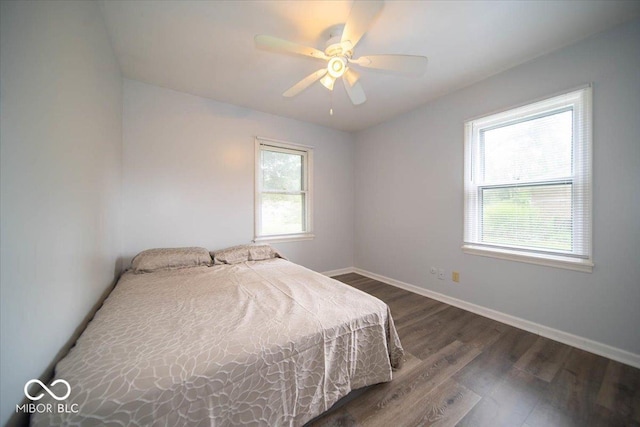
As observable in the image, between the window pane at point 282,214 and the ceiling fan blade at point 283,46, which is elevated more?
the ceiling fan blade at point 283,46

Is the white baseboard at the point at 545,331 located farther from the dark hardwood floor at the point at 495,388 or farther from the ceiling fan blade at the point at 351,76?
the ceiling fan blade at the point at 351,76

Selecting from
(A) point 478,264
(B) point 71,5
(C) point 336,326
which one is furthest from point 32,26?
(A) point 478,264

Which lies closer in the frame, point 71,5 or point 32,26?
point 32,26

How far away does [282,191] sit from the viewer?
3322 millimetres

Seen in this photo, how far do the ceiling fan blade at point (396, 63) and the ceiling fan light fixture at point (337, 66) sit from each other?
0.08m

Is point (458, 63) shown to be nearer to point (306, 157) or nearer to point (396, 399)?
point (306, 157)

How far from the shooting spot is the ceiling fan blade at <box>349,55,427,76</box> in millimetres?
1488

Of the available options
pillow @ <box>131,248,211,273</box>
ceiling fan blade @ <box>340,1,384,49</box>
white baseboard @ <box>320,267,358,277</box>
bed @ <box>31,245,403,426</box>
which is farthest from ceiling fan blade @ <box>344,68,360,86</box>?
white baseboard @ <box>320,267,358,277</box>

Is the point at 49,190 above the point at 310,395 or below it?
above

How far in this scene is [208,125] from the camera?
274 centimetres

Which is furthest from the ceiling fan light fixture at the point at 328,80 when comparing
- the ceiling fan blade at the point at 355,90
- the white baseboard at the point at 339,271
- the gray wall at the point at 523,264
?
the white baseboard at the point at 339,271

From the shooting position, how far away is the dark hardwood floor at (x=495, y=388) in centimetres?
120

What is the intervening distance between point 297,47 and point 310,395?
6.84ft

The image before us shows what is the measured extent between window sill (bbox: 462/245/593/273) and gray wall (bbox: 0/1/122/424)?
10.6ft
